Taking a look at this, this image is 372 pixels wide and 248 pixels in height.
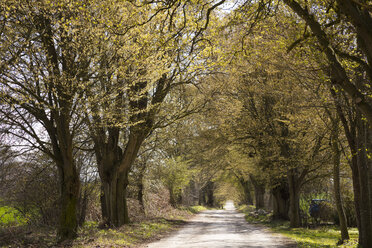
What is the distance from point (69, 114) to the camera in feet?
32.8

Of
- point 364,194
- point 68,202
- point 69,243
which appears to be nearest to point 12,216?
point 68,202

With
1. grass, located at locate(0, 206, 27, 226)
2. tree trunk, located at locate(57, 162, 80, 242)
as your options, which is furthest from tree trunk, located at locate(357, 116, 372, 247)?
grass, located at locate(0, 206, 27, 226)

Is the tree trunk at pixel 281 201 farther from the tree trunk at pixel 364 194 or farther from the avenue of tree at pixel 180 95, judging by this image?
the tree trunk at pixel 364 194

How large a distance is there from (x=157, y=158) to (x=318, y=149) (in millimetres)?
11038

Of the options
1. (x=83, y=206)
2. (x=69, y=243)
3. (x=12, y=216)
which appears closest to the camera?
(x=69, y=243)

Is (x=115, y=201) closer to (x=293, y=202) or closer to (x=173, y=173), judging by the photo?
(x=293, y=202)

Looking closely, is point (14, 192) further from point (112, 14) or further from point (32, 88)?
point (112, 14)

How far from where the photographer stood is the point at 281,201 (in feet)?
69.9

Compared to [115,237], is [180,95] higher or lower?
higher

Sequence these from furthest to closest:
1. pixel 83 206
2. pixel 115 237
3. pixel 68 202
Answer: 1. pixel 83 206
2. pixel 115 237
3. pixel 68 202

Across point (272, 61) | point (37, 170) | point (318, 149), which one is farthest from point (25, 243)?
point (318, 149)

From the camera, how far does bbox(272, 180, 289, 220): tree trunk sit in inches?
827

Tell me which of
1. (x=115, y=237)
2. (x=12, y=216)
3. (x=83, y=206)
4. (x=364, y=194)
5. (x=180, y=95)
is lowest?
(x=115, y=237)

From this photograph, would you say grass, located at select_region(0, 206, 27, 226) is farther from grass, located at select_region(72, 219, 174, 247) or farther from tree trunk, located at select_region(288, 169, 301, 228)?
tree trunk, located at select_region(288, 169, 301, 228)
